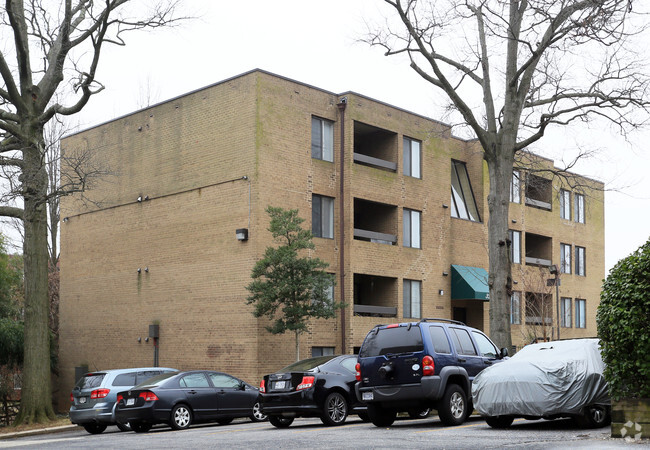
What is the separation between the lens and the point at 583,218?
1786 inches

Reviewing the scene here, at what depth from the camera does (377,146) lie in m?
32.6

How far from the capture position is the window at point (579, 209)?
146ft

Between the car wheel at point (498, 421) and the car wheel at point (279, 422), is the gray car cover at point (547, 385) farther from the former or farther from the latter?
the car wheel at point (279, 422)

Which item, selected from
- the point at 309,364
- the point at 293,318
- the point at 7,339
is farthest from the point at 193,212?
→ the point at 309,364

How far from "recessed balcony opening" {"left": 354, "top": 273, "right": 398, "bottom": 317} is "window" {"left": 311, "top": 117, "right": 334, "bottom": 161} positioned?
4.97m

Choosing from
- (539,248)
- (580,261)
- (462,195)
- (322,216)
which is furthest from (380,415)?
(580,261)

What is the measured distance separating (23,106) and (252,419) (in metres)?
12.1

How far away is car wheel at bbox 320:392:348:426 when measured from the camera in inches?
642

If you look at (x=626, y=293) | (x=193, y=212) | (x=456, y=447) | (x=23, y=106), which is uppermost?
(x=23, y=106)

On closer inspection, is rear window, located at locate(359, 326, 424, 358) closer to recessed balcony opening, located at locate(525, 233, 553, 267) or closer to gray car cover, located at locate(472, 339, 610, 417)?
gray car cover, located at locate(472, 339, 610, 417)

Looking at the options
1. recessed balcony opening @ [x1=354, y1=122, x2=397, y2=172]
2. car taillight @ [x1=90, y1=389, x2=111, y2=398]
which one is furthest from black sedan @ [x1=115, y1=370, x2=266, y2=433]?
recessed balcony opening @ [x1=354, y1=122, x2=397, y2=172]

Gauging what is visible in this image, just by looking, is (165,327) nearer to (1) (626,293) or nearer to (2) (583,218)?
(1) (626,293)

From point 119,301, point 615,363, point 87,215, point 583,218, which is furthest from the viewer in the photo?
point 583,218

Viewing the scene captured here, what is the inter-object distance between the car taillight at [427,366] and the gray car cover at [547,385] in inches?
41.8
